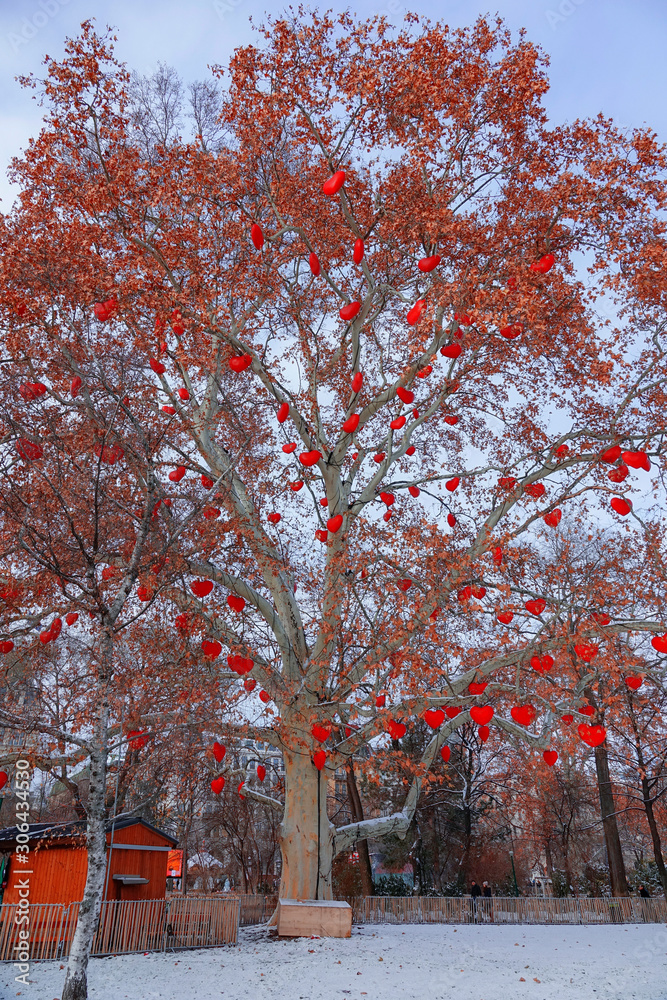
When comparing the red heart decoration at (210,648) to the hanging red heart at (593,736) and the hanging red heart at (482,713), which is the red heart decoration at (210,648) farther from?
the hanging red heart at (593,736)

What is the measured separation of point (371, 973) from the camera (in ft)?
29.0

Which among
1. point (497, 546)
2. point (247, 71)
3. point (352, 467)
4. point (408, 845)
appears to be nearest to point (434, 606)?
point (497, 546)

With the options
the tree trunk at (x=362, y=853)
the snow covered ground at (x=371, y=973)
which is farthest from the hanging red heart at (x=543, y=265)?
the tree trunk at (x=362, y=853)

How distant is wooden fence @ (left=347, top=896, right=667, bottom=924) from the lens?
19.5 metres

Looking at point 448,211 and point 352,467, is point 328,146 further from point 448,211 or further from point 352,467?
point 352,467

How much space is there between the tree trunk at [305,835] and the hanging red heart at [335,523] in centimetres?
456

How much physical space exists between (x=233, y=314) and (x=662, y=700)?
19.8m

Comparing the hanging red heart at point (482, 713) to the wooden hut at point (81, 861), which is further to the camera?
the wooden hut at point (81, 861)

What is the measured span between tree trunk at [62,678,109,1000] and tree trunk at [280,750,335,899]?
599 cm

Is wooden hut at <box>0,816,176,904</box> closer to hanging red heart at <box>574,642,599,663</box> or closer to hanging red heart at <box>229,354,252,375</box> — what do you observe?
hanging red heart at <box>229,354,252,375</box>

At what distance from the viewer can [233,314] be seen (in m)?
13.2

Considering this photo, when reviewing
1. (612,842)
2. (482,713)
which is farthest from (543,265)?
(612,842)

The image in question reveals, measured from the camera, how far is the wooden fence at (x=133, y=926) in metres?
10.3

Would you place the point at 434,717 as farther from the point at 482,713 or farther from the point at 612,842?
the point at 612,842
